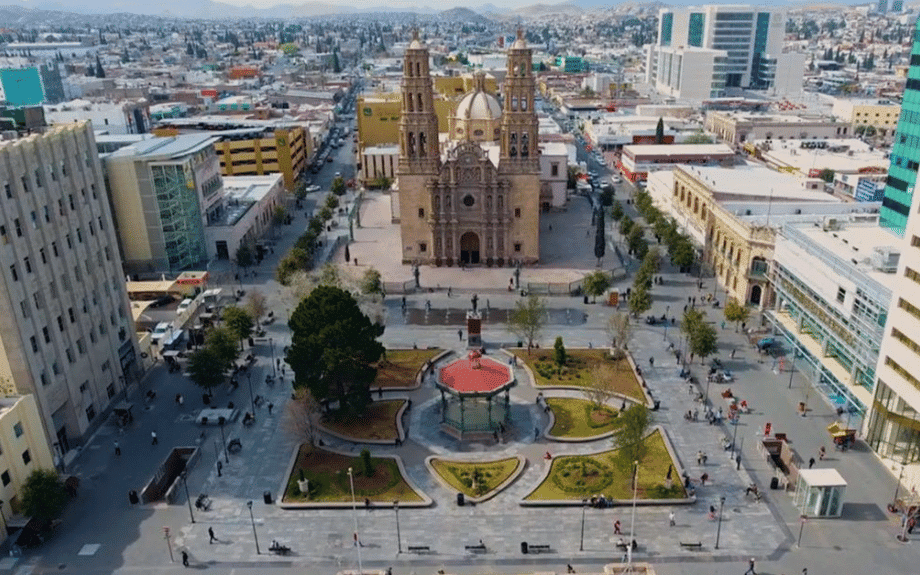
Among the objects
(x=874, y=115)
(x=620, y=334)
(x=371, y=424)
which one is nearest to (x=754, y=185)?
(x=620, y=334)

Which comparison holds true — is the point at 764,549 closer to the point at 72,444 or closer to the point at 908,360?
the point at 908,360

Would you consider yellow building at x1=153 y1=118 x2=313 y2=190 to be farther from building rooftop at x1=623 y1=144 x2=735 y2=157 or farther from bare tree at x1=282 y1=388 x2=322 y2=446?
bare tree at x1=282 y1=388 x2=322 y2=446

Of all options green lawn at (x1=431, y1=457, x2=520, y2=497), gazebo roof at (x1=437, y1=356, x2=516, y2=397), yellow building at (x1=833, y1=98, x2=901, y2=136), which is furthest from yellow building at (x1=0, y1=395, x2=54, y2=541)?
yellow building at (x1=833, y1=98, x2=901, y2=136)

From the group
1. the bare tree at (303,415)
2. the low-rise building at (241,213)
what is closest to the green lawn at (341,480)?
the bare tree at (303,415)

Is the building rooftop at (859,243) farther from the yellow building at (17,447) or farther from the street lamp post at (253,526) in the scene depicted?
the yellow building at (17,447)

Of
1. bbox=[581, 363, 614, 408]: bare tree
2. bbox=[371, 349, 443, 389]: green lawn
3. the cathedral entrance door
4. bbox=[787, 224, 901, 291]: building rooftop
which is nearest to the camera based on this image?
bbox=[787, 224, 901, 291]: building rooftop

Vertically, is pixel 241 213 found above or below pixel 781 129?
below

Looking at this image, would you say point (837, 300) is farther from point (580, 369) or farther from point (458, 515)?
point (458, 515)
